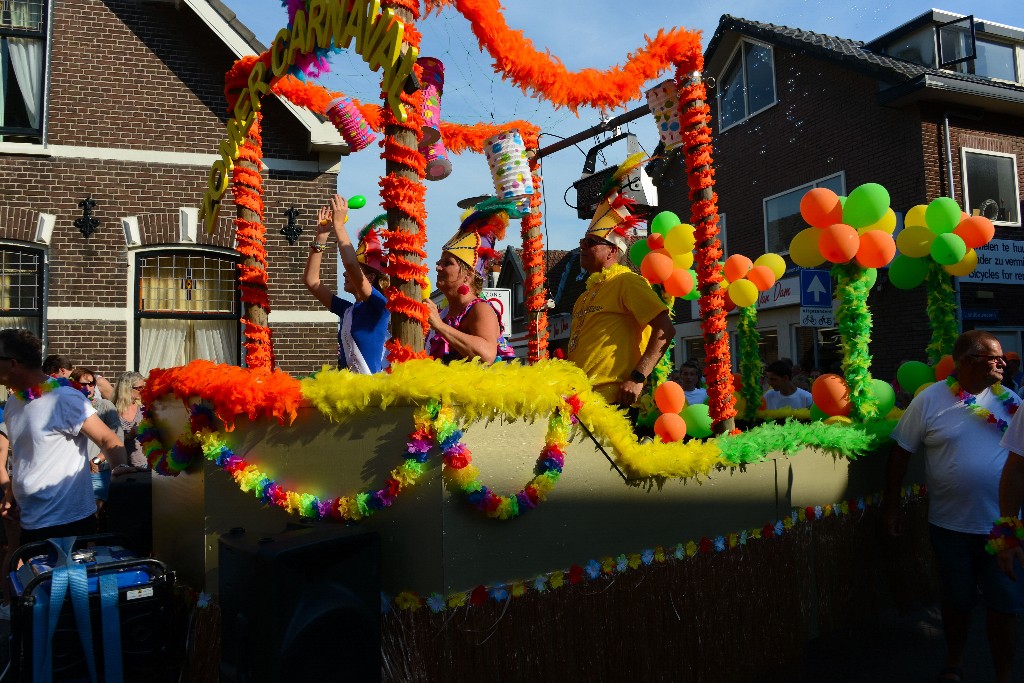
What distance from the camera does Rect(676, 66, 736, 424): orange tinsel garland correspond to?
4742 mm

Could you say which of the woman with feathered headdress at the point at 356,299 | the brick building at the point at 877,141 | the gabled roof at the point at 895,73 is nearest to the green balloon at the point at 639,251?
the woman with feathered headdress at the point at 356,299

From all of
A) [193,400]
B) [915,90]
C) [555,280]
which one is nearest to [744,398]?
[193,400]

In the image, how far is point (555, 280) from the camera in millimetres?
26172

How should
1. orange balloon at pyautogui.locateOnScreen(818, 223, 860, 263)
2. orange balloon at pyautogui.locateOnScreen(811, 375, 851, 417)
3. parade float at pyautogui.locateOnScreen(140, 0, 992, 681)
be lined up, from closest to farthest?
parade float at pyautogui.locateOnScreen(140, 0, 992, 681) → orange balloon at pyautogui.locateOnScreen(818, 223, 860, 263) → orange balloon at pyautogui.locateOnScreen(811, 375, 851, 417)

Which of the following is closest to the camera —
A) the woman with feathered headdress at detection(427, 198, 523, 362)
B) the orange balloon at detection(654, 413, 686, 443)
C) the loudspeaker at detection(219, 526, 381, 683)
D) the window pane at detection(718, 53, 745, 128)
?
the loudspeaker at detection(219, 526, 381, 683)

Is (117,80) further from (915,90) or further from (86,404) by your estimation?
(915,90)

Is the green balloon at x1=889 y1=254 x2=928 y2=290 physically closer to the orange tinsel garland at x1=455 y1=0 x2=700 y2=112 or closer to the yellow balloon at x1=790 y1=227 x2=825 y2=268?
the yellow balloon at x1=790 y1=227 x2=825 y2=268

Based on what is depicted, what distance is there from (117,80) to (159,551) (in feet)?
22.0

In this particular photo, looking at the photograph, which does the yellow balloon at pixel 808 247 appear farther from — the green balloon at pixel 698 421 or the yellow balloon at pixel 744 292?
the green balloon at pixel 698 421

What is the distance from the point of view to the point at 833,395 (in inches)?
184

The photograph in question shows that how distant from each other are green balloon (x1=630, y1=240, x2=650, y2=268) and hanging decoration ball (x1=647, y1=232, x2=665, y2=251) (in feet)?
0.49

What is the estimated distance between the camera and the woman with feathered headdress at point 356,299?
3.27 m

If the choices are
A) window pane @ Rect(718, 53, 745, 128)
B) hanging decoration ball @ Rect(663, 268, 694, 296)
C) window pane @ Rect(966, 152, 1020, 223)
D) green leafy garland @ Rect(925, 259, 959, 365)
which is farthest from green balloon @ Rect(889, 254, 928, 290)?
window pane @ Rect(718, 53, 745, 128)

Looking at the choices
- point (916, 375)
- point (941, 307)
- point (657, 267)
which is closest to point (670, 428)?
point (657, 267)
